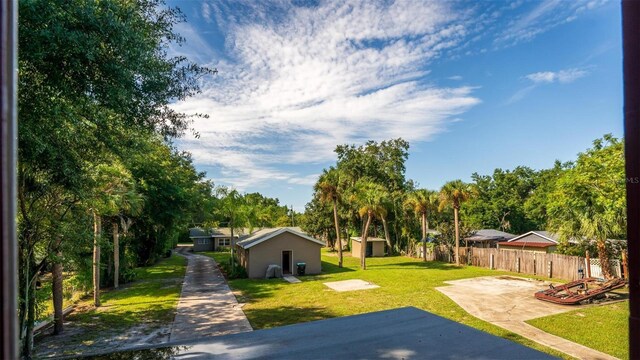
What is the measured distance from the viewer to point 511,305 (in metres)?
12.0

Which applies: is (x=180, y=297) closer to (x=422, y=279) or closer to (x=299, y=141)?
(x=422, y=279)

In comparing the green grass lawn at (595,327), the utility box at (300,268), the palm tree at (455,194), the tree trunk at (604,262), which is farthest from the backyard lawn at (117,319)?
the tree trunk at (604,262)

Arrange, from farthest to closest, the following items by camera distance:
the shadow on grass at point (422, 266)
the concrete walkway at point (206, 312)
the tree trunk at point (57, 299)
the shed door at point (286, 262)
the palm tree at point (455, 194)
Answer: the palm tree at point (455, 194)
the shadow on grass at point (422, 266)
the shed door at point (286, 262)
the concrete walkway at point (206, 312)
the tree trunk at point (57, 299)

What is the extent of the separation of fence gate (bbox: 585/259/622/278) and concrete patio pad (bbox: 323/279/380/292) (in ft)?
34.1

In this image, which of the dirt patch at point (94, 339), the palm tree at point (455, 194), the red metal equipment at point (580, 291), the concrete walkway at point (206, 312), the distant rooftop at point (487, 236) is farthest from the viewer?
the distant rooftop at point (487, 236)

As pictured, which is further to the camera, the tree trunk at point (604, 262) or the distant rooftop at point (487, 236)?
the distant rooftop at point (487, 236)

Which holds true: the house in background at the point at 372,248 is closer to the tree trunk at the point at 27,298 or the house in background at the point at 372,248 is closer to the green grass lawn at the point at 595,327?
the green grass lawn at the point at 595,327

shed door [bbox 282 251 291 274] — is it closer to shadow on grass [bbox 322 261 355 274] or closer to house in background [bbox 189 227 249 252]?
shadow on grass [bbox 322 261 355 274]

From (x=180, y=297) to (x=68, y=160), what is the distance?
1038cm

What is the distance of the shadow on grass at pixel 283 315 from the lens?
1073 cm

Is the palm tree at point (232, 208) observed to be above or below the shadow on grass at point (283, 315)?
above

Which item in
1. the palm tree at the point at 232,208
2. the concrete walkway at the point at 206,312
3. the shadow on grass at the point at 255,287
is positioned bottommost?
the shadow on grass at the point at 255,287

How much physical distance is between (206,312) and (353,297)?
232 inches

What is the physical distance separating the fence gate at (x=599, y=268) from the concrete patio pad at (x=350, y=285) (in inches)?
409
